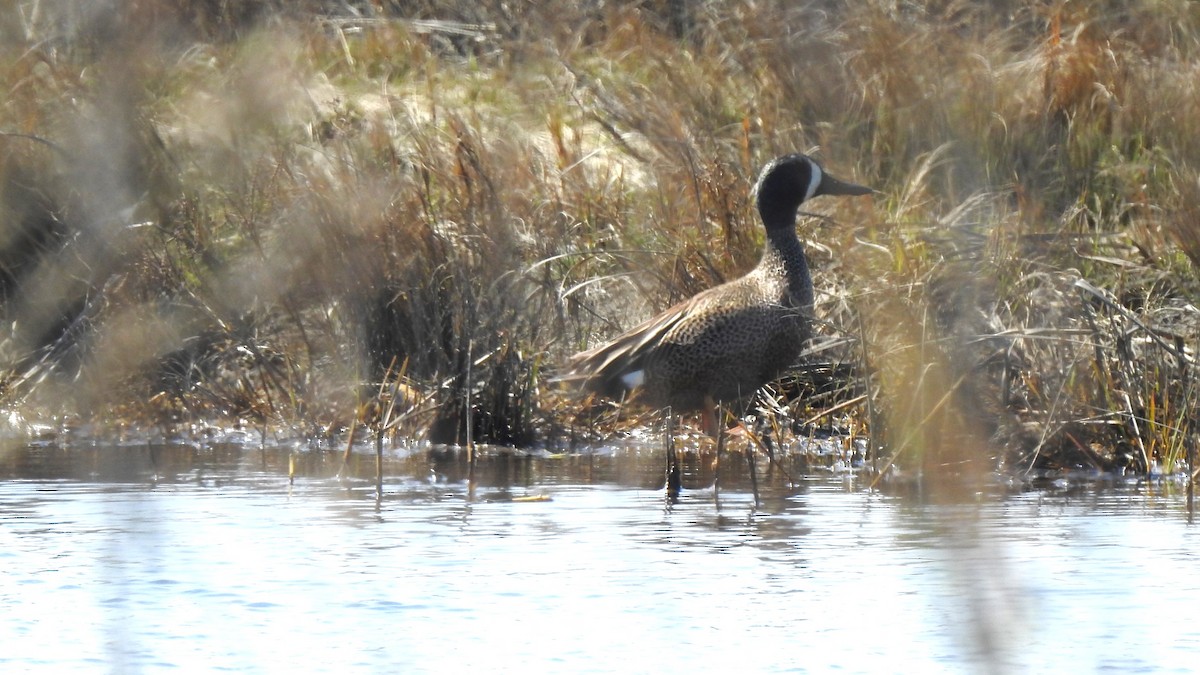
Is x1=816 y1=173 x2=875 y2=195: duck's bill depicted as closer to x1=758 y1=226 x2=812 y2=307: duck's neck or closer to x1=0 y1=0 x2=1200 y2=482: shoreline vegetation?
x1=0 y1=0 x2=1200 y2=482: shoreline vegetation

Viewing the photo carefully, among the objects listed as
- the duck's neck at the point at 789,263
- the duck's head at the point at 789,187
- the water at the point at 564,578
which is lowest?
the water at the point at 564,578

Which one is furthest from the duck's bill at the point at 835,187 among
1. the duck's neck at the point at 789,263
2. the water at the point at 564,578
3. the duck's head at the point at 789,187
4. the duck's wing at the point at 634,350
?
the water at the point at 564,578

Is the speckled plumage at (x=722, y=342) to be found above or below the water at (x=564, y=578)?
above

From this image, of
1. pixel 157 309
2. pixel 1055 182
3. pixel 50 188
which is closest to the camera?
pixel 50 188

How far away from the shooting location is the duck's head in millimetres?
7227

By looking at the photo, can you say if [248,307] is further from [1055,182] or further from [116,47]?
[116,47]

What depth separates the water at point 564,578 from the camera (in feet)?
13.5

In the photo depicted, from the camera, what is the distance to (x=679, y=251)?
805 centimetres

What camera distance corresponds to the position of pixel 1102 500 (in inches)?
241

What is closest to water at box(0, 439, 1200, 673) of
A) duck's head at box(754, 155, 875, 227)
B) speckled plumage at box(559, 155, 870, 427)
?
speckled plumage at box(559, 155, 870, 427)

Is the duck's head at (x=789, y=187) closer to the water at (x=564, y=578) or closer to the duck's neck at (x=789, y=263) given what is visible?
the duck's neck at (x=789, y=263)

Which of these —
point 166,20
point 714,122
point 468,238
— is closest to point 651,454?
point 468,238

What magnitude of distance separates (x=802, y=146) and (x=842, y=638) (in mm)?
5148

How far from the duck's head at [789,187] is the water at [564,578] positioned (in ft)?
3.42
